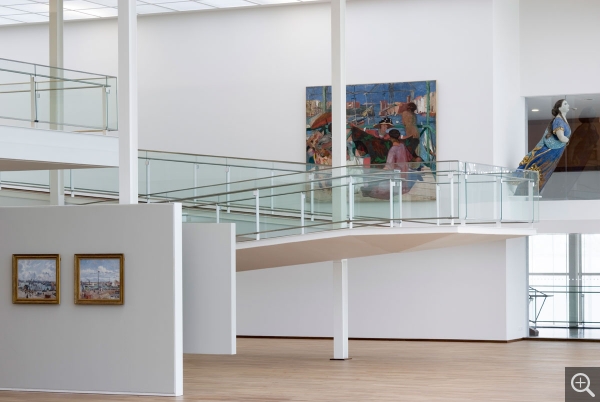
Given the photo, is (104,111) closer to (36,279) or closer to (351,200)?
(36,279)

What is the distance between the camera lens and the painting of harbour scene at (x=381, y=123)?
1894 centimetres

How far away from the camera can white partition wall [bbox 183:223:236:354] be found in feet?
38.3

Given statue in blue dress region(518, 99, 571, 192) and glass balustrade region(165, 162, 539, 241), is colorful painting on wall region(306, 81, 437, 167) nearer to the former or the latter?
statue in blue dress region(518, 99, 571, 192)

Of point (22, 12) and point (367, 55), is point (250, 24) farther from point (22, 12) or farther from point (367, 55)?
point (22, 12)

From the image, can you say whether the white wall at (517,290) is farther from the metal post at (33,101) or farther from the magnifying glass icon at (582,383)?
the metal post at (33,101)

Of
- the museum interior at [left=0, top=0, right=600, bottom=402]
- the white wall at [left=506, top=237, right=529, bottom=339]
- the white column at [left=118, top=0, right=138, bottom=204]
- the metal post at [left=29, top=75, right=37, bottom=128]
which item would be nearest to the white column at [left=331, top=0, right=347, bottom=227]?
the museum interior at [left=0, top=0, right=600, bottom=402]

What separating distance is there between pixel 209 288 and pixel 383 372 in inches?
132

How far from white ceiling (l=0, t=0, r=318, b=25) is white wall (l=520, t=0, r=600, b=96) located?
477cm

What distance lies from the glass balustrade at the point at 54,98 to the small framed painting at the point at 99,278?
2.05m

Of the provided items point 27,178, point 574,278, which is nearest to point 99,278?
point 27,178

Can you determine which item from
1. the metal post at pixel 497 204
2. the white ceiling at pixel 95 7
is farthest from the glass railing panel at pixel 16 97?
the white ceiling at pixel 95 7

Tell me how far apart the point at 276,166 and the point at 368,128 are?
106 inches

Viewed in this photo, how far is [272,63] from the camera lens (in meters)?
20.0

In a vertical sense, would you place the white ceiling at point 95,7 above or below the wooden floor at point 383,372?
above
